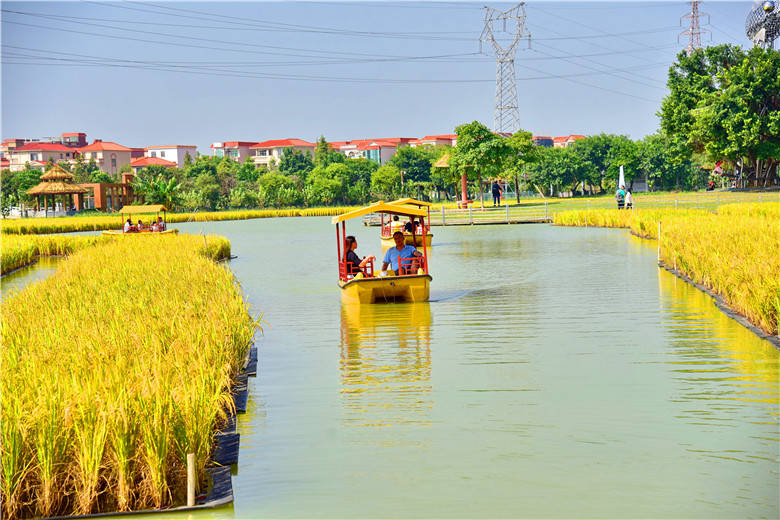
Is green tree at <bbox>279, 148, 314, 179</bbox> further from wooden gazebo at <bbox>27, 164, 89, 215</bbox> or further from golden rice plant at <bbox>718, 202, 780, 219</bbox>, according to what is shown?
golden rice plant at <bbox>718, 202, 780, 219</bbox>

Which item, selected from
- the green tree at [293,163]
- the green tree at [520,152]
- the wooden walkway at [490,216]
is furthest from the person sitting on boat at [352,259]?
the green tree at [293,163]

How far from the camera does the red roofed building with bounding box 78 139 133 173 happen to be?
16825 centimetres

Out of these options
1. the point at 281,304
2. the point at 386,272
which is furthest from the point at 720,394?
the point at 281,304

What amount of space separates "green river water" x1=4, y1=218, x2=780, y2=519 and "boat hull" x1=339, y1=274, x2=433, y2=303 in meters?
0.28

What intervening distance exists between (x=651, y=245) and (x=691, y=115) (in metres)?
33.7

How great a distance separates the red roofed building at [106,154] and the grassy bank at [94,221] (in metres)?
90.4

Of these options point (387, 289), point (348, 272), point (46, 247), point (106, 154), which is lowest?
point (387, 289)

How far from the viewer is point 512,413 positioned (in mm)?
10023

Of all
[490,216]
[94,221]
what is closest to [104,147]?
[94,221]

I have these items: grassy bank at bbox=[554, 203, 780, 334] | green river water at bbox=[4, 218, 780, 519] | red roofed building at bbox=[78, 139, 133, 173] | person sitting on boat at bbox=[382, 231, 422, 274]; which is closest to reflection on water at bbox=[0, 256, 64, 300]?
green river water at bbox=[4, 218, 780, 519]

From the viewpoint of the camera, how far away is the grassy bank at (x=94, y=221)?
58.6m

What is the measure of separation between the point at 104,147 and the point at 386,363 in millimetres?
167371

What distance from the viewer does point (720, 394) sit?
35.0 feet

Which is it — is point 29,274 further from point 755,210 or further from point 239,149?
point 239,149
